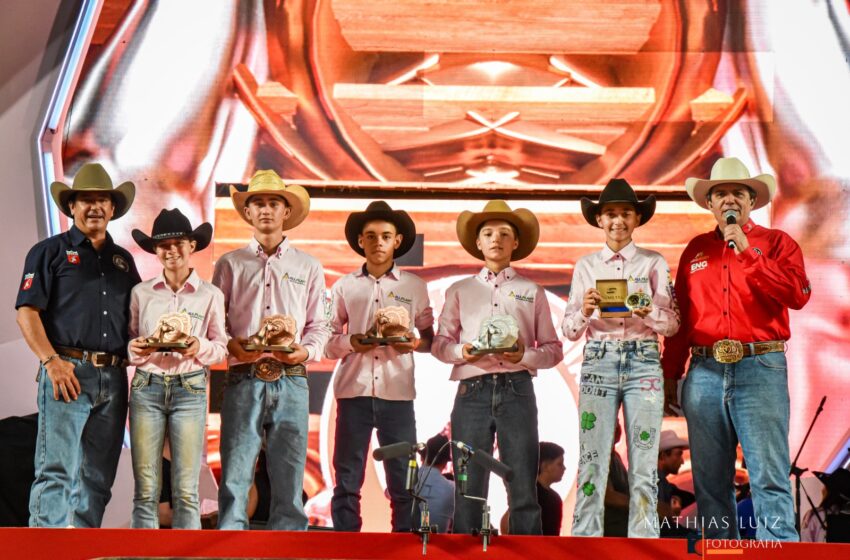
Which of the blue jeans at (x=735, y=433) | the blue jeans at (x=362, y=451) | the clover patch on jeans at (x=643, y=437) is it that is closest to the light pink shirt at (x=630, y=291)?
the blue jeans at (x=735, y=433)

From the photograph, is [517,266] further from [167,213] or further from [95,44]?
[95,44]

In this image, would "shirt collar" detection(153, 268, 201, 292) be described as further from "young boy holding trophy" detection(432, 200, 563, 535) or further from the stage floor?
the stage floor

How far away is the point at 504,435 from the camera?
17.6 feet

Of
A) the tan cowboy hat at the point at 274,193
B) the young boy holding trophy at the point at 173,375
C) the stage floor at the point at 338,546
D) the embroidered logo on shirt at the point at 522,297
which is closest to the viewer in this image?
the stage floor at the point at 338,546

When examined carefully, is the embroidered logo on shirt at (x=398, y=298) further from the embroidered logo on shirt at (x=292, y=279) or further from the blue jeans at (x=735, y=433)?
the blue jeans at (x=735, y=433)

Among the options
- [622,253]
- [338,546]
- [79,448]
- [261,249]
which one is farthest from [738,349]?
[79,448]

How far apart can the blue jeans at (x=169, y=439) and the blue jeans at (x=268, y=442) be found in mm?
141

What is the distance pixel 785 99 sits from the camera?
7227 mm

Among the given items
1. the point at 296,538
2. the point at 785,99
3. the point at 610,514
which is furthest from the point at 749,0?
the point at 296,538

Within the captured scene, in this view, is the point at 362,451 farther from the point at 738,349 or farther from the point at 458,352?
the point at 738,349

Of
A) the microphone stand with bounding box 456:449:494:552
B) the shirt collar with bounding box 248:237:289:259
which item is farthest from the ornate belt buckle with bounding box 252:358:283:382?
the microphone stand with bounding box 456:449:494:552

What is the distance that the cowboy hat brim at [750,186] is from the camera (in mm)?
5645

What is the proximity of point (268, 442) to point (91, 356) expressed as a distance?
38.3 inches

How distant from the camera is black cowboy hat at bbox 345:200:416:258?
595 centimetres
